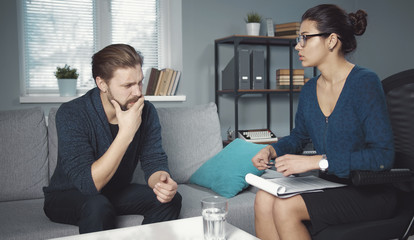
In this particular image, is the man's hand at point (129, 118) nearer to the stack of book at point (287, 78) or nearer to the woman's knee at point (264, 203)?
the woman's knee at point (264, 203)

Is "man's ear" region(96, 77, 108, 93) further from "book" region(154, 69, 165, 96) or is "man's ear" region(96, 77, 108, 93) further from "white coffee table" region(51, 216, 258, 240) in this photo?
"book" region(154, 69, 165, 96)

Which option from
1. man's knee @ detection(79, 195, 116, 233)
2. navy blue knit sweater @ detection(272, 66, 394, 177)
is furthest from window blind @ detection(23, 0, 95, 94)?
navy blue knit sweater @ detection(272, 66, 394, 177)

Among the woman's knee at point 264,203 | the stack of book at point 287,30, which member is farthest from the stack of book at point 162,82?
the woman's knee at point 264,203

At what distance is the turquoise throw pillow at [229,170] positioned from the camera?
2160mm

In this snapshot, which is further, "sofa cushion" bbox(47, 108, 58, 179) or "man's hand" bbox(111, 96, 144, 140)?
"sofa cushion" bbox(47, 108, 58, 179)

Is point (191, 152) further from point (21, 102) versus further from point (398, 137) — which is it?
point (21, 102)

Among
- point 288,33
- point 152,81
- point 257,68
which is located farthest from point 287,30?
point 152,81

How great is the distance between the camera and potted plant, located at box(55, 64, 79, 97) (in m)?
3.32

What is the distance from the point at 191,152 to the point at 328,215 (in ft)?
3.62

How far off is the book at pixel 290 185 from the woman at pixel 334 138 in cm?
3

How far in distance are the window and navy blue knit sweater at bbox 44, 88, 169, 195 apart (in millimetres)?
1816

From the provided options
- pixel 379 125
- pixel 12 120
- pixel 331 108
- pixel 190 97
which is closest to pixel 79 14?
pixel 190 97

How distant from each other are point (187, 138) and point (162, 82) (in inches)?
51.5

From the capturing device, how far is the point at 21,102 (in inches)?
127
